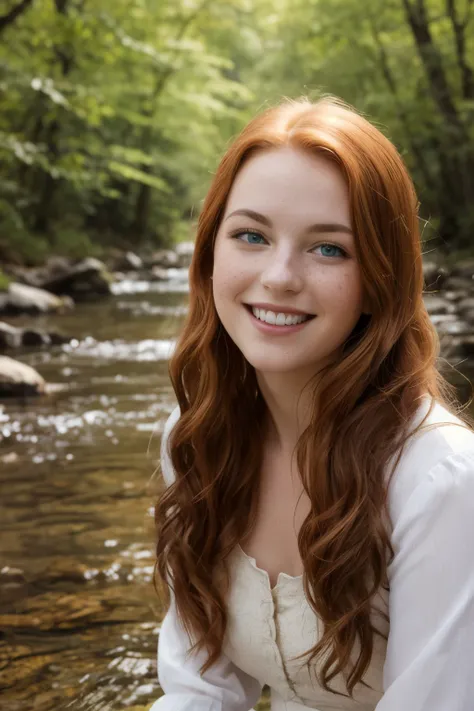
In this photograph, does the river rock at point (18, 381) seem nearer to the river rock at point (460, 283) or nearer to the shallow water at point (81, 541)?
the shallow water at point (81, 541)

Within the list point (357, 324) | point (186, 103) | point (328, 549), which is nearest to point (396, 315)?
point (357, 324)

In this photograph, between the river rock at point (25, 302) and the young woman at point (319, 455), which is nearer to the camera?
the young woman at point (319, 455)

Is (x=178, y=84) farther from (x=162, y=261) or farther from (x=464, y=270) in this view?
(x=464, y=270)

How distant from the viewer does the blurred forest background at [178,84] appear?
17.7 meters

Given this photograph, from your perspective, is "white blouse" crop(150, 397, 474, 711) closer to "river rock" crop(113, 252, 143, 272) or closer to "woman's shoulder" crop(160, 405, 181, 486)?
"woman's shoulder" crop(160, 405, 181, 486)

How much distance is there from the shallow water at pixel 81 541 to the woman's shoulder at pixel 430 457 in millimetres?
906

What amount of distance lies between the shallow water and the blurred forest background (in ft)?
22.8

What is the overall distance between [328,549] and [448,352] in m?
8.61

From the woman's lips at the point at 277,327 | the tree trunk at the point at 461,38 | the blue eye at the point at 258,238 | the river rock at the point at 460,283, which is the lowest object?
the woman's lips at the point at 277,327

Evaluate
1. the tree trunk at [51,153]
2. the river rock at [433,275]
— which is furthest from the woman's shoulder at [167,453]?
the tree trunk at [51,153]

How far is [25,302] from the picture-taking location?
15.0 m

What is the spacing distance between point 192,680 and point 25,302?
13.4 metres

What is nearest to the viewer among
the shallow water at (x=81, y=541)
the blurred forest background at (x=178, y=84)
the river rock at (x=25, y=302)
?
the shallow water at (x=81, y=541)

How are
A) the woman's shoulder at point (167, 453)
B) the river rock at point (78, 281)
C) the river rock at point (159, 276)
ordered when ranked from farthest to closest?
the river rock at point (159, 276)
the river rock at point (78, 281)
the woman's shoulder at point (167, 453)
